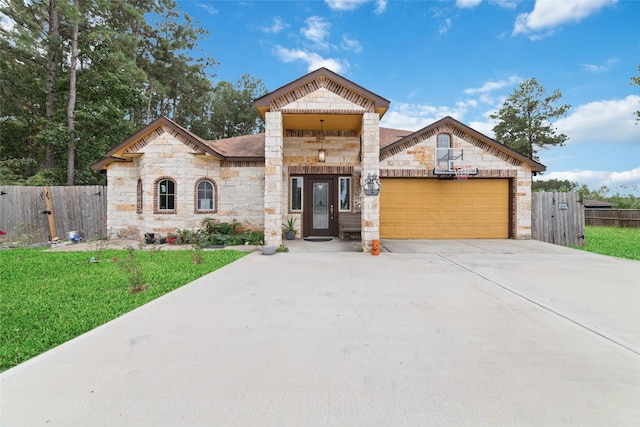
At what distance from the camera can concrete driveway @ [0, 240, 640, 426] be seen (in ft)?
6.24

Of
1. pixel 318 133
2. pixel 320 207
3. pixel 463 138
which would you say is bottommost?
pixel 320 207

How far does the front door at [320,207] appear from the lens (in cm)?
1105

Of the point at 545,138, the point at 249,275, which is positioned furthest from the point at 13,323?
the point at 545,138

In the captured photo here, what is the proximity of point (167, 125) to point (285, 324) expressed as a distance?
969cm

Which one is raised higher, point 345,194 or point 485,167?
point 485,167

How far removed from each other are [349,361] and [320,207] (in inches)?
345

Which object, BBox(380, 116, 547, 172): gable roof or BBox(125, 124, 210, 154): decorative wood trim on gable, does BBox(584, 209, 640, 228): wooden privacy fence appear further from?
BBox(125, 124, 210, 154): decorative wood trim on gable

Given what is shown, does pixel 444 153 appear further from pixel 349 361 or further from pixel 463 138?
pixel 349 361

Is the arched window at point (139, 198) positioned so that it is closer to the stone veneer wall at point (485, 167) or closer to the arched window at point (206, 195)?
the arched window at point (206, 195)

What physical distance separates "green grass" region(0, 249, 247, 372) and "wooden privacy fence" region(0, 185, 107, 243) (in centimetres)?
317

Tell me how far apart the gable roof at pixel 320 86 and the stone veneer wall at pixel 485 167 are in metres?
2.97

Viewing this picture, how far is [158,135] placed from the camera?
1005cm

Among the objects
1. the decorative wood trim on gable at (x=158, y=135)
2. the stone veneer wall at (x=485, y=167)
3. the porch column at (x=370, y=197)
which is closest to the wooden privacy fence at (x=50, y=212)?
the decorative wood trim on gable at (x=158, y=135)

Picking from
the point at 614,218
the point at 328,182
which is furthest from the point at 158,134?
the point at 614,218
